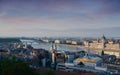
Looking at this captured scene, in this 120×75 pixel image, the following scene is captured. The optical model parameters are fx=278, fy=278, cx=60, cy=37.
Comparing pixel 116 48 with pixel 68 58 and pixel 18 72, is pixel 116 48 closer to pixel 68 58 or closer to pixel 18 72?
pixel 68 58

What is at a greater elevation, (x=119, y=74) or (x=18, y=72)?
(x=18, y=72)

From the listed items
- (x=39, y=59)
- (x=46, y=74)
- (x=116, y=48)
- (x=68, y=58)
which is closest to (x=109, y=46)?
(x=116, y=48)

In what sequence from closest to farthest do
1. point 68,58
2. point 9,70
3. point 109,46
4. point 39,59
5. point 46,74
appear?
point 9,70, point 46,74, point 39,59, point 68,58, point 109,46

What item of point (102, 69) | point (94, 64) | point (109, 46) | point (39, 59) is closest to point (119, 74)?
point (102, 69)

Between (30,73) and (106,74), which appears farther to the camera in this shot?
(106,74)

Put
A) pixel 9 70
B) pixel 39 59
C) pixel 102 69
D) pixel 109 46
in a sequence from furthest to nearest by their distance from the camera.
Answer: pixel 109 46
pixel 39 59
pixel 102 69
pixel 9 70

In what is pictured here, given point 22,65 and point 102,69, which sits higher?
point 22,65

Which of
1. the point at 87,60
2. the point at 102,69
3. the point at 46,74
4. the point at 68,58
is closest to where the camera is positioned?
the point at 46,74

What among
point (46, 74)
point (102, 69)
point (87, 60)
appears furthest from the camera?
point (87, 60)

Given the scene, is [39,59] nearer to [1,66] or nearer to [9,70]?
[1,66]
